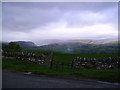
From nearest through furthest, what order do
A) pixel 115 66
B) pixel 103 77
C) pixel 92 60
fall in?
pixel 103 77, pixel 115 66, pixel 92 60

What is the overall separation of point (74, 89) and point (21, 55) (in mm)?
16446

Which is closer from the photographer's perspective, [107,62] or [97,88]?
[97,88]

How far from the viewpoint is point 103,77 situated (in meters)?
12.4

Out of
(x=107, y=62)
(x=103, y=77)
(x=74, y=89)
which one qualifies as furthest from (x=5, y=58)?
(x=74, y=89)

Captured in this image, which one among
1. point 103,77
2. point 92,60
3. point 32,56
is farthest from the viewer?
point 32,56

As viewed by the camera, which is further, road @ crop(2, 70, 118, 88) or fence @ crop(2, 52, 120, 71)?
fence @ crop(2, 52, 120, 71)

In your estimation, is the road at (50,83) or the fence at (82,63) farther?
the fence at (82,63)

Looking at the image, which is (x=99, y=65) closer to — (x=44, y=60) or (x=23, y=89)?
(x=44, y=60)

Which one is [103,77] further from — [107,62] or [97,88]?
[107,62]

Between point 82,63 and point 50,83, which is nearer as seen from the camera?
point 50,83

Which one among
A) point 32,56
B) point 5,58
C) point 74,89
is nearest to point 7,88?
point 74,89

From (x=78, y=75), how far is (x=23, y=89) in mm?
5882

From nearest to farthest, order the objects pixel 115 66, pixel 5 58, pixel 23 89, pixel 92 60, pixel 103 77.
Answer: pixel 23 89, pixel 103 77, pixel 115 66, pixel 92 60, pixel 5 58

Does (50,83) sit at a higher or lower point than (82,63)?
lower
